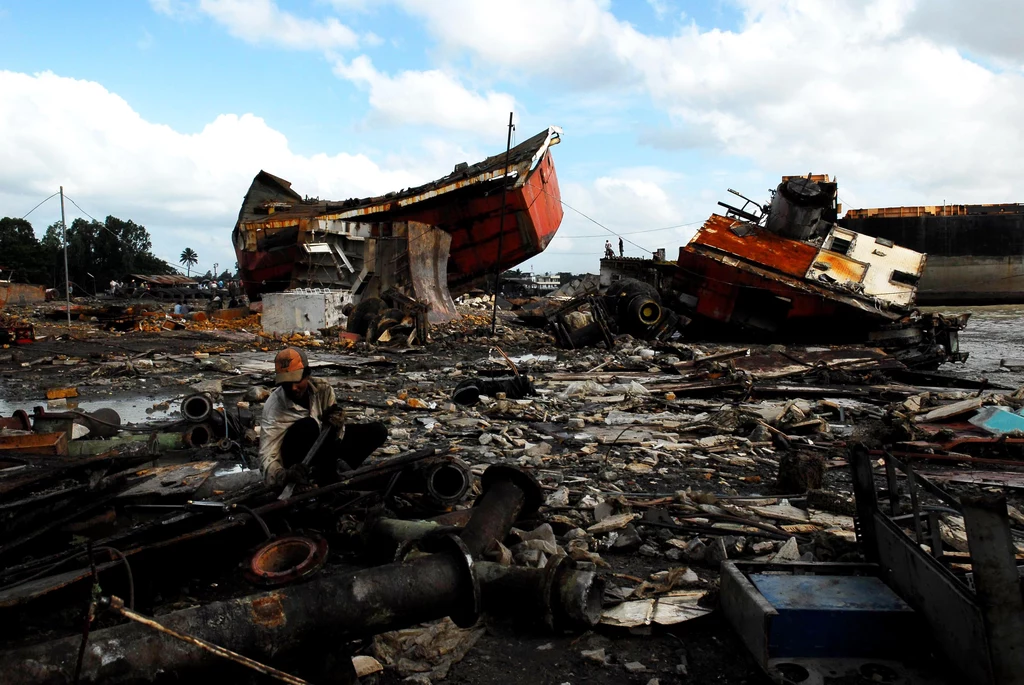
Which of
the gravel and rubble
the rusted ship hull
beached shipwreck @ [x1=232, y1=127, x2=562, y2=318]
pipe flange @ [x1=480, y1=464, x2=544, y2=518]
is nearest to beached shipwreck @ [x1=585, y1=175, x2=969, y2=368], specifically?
the gravel and rubble

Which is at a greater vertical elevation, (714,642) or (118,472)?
(118,472)

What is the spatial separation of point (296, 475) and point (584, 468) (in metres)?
2.56

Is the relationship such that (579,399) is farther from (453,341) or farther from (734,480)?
(453,341)

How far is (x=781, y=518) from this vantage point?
4.36 m

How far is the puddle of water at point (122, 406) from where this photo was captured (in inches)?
306

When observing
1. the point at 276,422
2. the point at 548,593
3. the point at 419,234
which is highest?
the point at 419,234

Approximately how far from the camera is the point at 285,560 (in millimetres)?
3256

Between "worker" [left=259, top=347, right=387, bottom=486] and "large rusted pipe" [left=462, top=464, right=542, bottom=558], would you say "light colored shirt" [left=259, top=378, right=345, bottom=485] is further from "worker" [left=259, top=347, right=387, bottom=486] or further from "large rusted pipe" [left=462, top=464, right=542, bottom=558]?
"large rusted pipe" [left=462, top=464, right=542, bottom=558]

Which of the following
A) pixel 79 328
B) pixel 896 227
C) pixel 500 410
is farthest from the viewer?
pixel 896 227

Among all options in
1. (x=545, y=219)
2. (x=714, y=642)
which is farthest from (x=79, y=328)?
(x=714, y=642)

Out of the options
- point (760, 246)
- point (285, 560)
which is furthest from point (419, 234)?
point (285, 560)

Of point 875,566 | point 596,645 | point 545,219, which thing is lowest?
point 596,645

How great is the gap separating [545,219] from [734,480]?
704 inches

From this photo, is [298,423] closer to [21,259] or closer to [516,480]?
[516,480]
